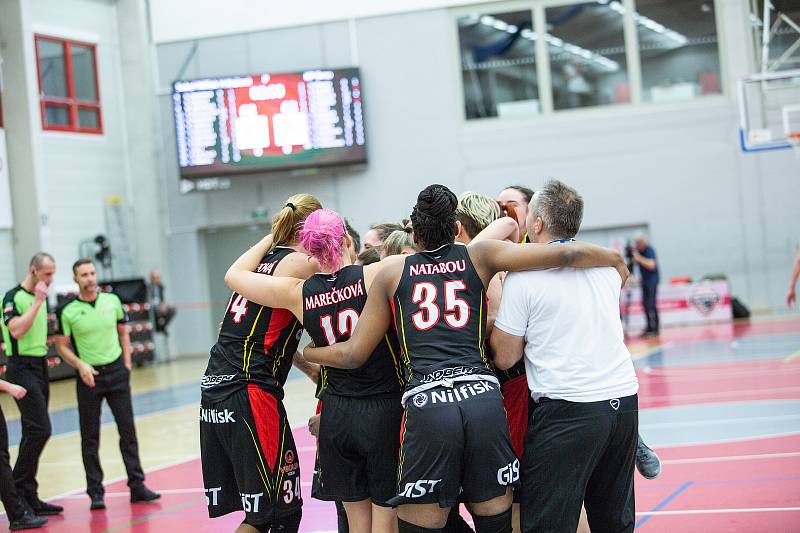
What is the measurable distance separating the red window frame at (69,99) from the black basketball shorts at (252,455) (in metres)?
19.4

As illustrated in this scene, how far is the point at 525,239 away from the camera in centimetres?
Answer: 552

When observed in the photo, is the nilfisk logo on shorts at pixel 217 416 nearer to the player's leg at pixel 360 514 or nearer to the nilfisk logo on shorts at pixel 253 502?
the nilfisk logo on shorts at pixel 253 502

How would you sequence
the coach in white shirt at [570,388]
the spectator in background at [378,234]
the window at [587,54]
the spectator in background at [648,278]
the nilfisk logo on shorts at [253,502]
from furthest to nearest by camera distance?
1. the window at [587,54]
2. the spectator in background at [648,278]
3. the spectator in background at [378,234]
4. the nilfisk logo on shorts at [253,502]
5. the coach in white shirt at [570,388]

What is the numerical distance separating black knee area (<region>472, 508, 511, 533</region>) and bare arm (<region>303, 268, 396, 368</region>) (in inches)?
33.0

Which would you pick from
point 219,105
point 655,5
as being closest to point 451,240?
point 219,105

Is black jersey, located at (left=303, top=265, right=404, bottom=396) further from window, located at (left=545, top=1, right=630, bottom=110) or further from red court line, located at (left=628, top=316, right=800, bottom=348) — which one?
window, located at (left=545, top=1, right=630, bottom=110)

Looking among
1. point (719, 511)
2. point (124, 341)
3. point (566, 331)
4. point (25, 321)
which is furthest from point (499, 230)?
point (124, 341)

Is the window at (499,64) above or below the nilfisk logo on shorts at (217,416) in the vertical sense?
above

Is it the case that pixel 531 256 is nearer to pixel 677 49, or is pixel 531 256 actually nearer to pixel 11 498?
pixel 11 498

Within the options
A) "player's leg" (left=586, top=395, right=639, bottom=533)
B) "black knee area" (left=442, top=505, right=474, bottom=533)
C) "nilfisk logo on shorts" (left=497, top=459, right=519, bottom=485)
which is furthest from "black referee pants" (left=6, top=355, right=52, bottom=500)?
"player's leg" (left=586, top=395, right=639, bottom=533)

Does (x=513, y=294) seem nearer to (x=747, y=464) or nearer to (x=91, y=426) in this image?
(x=747, y=464)

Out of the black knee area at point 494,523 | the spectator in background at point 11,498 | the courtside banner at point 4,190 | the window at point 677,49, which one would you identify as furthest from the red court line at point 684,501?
the window at point 677,49

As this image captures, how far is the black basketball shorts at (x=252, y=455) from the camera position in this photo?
15.9ft

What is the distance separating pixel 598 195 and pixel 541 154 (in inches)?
64.4
